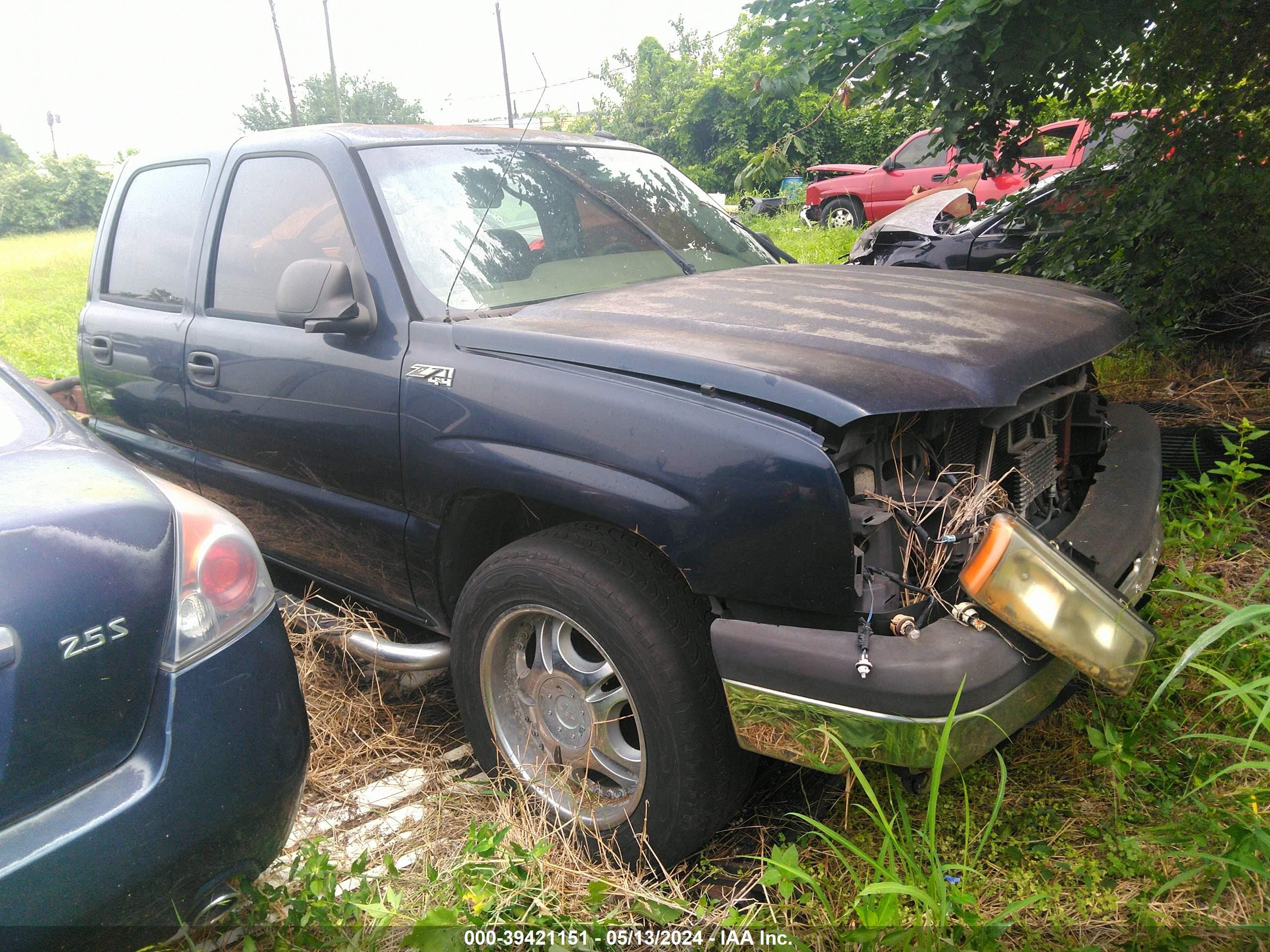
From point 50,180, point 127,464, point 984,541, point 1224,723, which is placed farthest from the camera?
point 50,180

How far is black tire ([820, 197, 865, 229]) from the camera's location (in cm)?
1321

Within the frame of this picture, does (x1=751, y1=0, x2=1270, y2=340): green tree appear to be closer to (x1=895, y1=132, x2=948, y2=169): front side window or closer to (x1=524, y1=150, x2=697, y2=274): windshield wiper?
(x1=524, y1=150, x2=697, y2=274): windshield wiper

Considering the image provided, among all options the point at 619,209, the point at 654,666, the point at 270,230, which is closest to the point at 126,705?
the point at 654,666

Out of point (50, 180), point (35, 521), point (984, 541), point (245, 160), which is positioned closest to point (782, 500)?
point (984, 541)

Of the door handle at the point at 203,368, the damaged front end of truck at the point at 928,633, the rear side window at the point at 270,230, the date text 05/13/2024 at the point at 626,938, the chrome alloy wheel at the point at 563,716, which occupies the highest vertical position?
the rear side window at the point at 270,230

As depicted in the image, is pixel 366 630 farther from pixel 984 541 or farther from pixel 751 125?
pixel 751 125

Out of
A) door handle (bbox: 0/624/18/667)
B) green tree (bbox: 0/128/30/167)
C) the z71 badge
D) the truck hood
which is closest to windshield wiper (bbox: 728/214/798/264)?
the truck hood

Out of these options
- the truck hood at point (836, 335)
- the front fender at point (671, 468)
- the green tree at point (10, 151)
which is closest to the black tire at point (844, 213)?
the truck hood at point (836, 335)

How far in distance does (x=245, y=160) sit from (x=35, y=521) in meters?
2.07

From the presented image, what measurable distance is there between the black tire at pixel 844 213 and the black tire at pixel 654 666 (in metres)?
11.9

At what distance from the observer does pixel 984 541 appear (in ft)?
5.73

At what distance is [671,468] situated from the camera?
1.87 metres

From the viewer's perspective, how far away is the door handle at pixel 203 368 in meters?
3.01

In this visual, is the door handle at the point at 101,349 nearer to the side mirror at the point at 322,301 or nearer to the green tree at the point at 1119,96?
the side mirror at the point at 322,301
